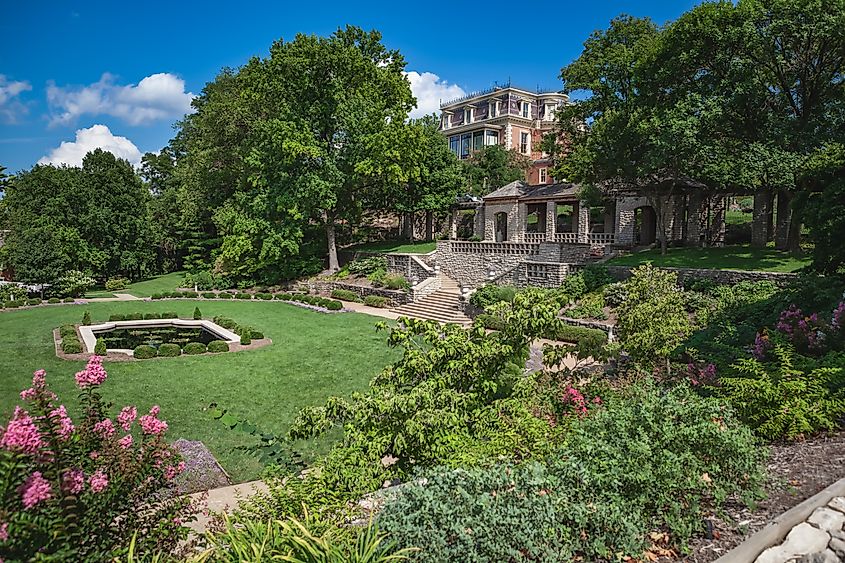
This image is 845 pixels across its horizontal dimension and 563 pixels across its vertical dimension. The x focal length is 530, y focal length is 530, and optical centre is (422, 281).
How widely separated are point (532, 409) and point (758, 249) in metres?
19.3

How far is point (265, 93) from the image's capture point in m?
29.2

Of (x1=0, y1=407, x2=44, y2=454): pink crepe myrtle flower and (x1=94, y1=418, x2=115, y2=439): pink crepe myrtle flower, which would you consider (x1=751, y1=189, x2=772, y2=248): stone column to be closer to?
(x1=94, y1=418, x2=115, y2=439): pink crepe myrtle flower

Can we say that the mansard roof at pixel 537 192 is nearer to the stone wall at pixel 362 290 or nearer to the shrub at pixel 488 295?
the shrub at pixel 488 295

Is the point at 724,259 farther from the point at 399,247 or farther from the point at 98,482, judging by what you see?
the point at 98,482

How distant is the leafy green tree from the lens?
134ft

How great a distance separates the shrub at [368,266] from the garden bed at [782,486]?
24859 mm

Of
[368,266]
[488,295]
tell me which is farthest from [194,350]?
[368,266]

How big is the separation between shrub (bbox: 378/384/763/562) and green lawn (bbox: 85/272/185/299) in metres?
29.9

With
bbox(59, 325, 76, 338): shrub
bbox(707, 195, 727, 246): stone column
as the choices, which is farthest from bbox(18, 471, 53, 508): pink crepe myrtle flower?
bbox(707, 195, 727, 246): stone column

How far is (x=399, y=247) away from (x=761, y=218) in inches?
760

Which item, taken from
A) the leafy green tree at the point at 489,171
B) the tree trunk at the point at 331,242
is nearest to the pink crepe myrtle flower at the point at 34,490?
the tree trunk at the point at 331,242

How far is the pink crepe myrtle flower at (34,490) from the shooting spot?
2846mm

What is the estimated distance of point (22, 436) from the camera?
2.95 metres

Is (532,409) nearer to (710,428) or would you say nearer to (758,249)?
(710,428)
